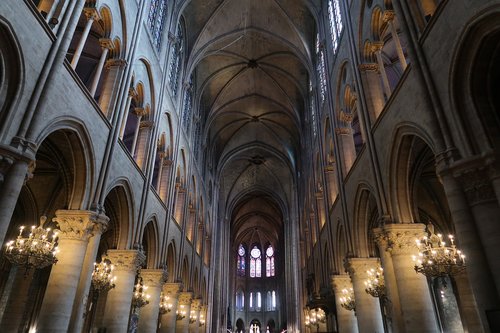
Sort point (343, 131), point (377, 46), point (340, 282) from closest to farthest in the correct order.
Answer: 1. point (377, 46)
2. point (343, 131)
3. point (340, 282)

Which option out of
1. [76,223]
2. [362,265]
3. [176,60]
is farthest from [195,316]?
[76,223]

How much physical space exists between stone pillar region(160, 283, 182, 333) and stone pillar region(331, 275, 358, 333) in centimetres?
756

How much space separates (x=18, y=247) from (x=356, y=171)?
33.7 ft

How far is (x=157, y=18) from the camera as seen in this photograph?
17156mm

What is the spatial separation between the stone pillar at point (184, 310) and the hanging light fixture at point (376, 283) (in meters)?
11.8

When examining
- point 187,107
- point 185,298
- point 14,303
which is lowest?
point 14,303

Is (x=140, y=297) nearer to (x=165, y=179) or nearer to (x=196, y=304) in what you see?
(x=165, y=179)

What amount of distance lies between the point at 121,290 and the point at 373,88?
34.4ft

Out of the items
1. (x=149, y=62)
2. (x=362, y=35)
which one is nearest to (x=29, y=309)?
(x=149, y=62)

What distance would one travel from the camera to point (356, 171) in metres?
13.0

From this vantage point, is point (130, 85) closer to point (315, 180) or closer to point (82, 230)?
point (82, 230)

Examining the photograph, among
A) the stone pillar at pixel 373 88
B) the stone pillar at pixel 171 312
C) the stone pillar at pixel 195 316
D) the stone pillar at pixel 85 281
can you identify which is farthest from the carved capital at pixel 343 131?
the stone pillar at pixel 195 316

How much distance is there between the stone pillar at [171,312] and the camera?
57.4 ft

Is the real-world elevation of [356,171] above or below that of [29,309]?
above
